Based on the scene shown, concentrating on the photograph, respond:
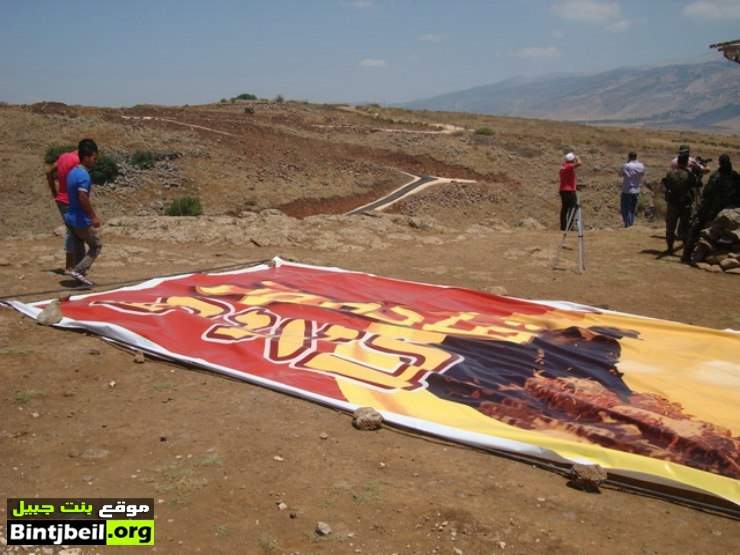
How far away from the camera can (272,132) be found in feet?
106

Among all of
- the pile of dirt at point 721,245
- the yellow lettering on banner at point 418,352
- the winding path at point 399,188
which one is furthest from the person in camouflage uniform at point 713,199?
the winding path at point 399,188

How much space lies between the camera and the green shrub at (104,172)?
74.9ft

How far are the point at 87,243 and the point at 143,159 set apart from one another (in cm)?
1787

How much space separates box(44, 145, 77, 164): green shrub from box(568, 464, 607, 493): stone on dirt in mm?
23029

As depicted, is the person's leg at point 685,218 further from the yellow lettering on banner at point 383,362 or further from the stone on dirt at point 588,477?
the stone on dirt at point 588,477

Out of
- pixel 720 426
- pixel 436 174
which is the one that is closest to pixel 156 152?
pixel 436 174

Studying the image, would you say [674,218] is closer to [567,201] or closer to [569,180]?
[569,180]

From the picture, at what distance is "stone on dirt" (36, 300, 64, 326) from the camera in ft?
22.1

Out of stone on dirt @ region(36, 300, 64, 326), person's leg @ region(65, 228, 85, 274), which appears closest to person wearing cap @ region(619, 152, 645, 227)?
person's leg @ region(65, 228, 85, 274)

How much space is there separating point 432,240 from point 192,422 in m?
8.85

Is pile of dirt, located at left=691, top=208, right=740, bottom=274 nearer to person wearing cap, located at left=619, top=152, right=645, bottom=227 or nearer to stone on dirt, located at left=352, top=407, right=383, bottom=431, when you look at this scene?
person wearing cap, located at left=619, top=152, right=645, bottom=227

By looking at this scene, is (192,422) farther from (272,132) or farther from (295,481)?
(272,132)

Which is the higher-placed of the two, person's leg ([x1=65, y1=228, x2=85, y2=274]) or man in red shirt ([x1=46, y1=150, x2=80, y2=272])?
man in red shirt ([x1=46, y1=150, x2=80, y2=272])

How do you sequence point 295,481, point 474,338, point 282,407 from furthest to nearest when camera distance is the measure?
point 474,338, point 282,407, point 295,481
